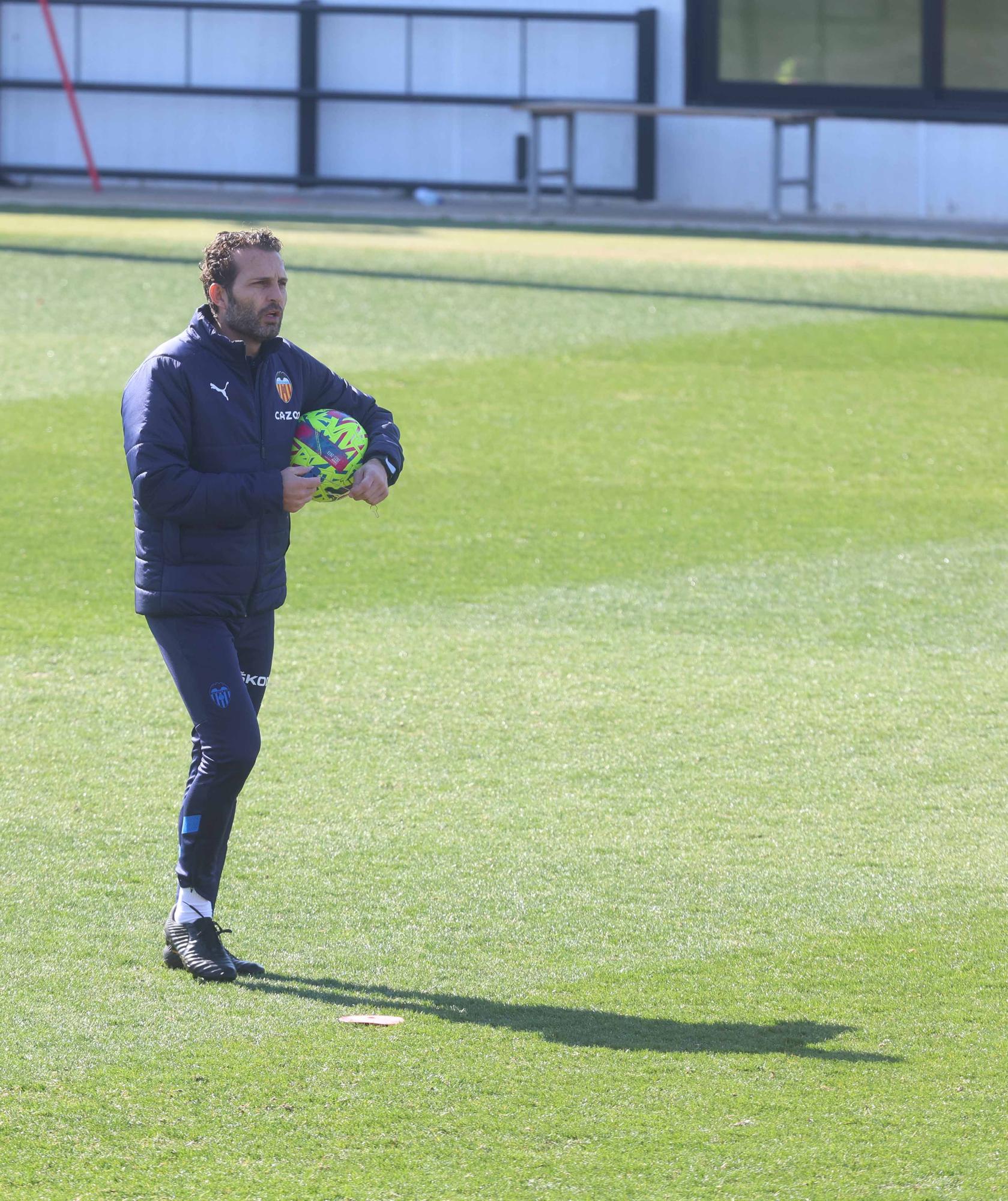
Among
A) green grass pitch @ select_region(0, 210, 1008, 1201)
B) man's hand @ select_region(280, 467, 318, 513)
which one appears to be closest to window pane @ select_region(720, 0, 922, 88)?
green grass pitch @ select_region(0, 210, 1008, 1201)

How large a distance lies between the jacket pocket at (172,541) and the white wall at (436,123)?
19.8 meters

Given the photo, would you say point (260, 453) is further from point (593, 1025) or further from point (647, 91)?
point (647, 91)

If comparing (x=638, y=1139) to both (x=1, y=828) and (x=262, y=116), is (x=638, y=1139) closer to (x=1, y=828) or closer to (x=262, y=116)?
(x=1, y=828)

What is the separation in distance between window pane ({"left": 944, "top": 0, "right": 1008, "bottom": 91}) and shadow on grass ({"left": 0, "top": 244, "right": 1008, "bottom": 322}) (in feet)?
26.4

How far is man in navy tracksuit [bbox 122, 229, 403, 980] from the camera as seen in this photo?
4.61 m

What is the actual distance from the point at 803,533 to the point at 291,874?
16.1ft

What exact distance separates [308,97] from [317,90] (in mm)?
150

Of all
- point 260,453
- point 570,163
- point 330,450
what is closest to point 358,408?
point 330,450

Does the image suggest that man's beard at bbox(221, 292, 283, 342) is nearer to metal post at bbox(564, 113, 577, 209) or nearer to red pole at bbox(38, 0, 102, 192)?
metal post at bbox(564, 113, 577, 209)

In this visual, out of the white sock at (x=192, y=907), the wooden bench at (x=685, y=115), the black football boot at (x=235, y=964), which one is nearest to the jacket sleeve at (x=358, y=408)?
the white sock at (x=192, y=907)

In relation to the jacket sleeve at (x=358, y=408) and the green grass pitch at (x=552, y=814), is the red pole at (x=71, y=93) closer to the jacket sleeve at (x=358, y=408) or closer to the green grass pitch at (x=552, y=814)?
the green grass pitch at (x=552, y=814)

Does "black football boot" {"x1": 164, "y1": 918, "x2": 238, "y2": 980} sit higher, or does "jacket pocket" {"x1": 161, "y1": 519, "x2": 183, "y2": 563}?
"jacket pocket" {"x1": 161, "y1": 519, "x2": 183, "y2": 563}

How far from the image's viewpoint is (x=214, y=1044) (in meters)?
4.36

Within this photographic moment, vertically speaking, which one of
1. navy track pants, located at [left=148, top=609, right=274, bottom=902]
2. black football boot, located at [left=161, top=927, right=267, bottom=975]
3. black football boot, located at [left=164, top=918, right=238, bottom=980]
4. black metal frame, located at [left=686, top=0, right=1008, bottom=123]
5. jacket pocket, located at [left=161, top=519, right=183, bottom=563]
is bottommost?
black football boot, located at [left=161, top=927, right=267, bottom=975]
